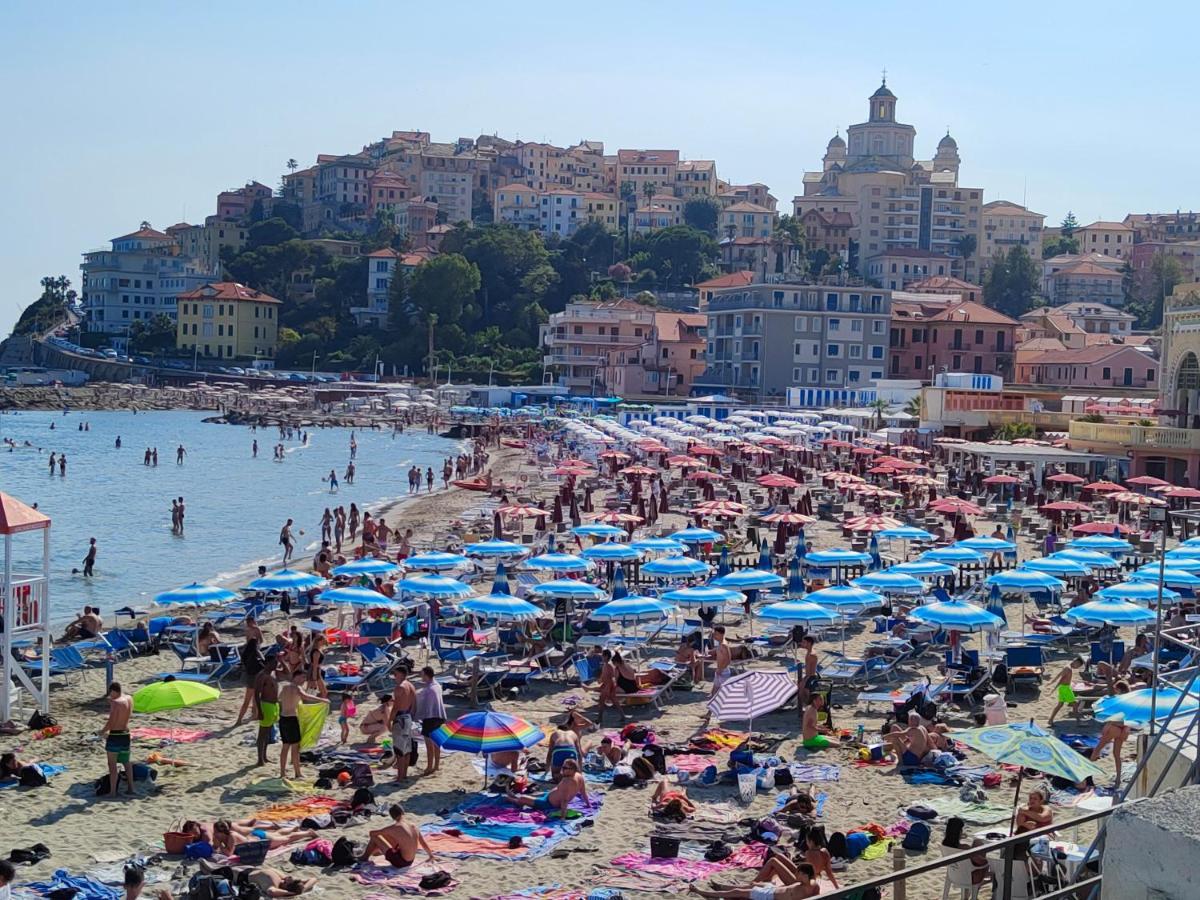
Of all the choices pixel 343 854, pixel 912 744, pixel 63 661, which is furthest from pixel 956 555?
pixel 343 854

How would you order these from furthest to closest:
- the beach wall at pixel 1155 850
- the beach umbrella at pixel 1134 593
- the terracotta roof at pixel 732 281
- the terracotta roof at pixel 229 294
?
the terracotta roof at pixel 229 294 → the terracotta roof at pixel 732 281 → the beach umbrella at pixel 1134 593 → the beach wall at pixel 1155 850

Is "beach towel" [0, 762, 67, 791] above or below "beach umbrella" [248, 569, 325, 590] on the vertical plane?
below

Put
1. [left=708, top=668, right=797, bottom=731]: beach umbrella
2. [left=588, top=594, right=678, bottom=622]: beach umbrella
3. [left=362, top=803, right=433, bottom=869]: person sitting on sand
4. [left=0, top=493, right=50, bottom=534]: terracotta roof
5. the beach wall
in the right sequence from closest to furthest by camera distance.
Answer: the beach wall
[left=362, top=803, right=433, bottom=869]: person sitting on sand
[left=708, top=668, right=797, bottom=731]: beach umbrella
[left=0, top=493, right=50, bottom=534]: terracotta roof
[left=588, top=594, right=678, bottom=622]: beach umbrella

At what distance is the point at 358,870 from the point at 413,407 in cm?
8155

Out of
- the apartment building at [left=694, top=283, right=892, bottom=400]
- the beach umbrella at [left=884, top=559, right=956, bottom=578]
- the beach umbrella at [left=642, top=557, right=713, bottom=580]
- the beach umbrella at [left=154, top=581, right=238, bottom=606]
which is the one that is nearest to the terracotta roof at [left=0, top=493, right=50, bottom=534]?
the beach umbrella at [left=154, top=581, right=238, bottom=606]

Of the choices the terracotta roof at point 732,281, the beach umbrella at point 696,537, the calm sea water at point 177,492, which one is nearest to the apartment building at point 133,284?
the calm sea water at point 177,492

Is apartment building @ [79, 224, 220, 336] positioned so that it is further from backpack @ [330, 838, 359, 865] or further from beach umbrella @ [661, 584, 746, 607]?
backpack @ [330, 838, 359, 865]

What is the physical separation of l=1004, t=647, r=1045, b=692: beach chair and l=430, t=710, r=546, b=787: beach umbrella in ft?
22.2

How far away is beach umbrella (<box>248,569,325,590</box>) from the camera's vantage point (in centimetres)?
1948

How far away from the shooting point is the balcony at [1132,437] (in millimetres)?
40688

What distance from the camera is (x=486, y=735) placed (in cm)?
1207

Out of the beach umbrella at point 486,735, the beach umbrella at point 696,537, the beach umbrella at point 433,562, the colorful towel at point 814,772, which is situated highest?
the beach umbrella at point 433,562

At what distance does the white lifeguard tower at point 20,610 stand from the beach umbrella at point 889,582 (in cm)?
1028

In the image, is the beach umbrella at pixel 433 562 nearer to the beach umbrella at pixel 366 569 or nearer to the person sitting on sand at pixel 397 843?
the beach umbrella at pixel 366 569
